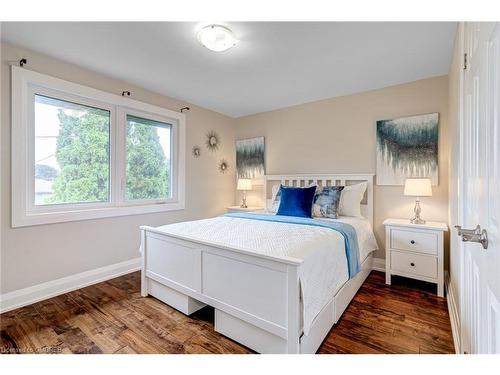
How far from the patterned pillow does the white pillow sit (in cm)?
12

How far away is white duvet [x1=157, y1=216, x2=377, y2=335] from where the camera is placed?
4.90 feet

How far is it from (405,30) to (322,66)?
77cm

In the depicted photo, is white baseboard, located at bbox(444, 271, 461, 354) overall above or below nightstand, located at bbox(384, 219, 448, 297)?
below

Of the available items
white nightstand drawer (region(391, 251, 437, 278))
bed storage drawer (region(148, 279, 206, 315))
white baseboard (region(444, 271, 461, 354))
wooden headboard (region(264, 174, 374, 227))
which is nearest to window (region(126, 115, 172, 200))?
bed storage drawer (region(148, 279, 206, 315))

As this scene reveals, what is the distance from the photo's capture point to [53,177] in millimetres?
2484

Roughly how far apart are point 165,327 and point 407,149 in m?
3.13

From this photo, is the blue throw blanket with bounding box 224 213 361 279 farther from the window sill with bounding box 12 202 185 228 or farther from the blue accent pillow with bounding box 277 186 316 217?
the window sill with bounding box 12 202 185 228

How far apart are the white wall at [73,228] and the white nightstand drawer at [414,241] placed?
9.11 feet

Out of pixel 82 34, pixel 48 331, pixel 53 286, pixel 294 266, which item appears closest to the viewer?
pixel 294 266

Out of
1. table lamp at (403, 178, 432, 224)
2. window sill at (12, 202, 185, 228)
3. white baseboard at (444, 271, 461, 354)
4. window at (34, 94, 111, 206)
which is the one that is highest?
window at (34, 94, 111, 206)

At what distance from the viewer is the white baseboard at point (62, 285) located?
215 centimetres

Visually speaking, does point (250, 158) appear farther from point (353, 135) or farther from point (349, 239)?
point (349, 239)

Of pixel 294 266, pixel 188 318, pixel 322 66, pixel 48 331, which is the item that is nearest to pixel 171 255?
pixel 188 318
